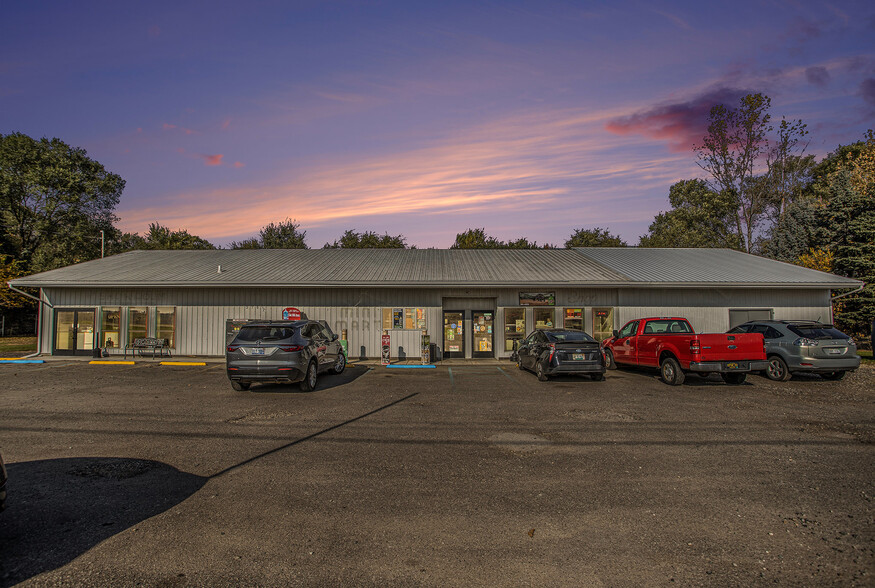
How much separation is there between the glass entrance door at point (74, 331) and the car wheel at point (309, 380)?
1390 centimetres

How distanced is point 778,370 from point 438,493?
12.1 metres

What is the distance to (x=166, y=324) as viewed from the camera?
1925 centimetres

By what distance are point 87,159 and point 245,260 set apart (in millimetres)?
30798

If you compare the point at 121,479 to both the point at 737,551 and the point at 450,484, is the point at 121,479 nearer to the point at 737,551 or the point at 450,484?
the point at 450,484

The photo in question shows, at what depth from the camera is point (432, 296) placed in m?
18.8

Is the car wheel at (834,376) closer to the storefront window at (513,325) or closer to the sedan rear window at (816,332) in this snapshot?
the sedan rear window at (816,332)

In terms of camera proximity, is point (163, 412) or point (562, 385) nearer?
point (163, 412)

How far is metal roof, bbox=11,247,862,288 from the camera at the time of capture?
1812cm

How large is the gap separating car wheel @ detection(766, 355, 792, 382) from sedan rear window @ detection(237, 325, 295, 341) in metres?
12.7

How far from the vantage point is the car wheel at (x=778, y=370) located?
12.3 m

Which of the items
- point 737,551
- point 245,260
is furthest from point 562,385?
point 245,260

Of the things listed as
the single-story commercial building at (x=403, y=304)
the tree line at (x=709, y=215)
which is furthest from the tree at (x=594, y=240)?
the single-story commercial building at (x=403, y=304)

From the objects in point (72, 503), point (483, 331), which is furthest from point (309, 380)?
point (483, 331)

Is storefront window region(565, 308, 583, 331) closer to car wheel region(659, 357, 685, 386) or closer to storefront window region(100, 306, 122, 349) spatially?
car wheel region(659, 357, 685, 386)
